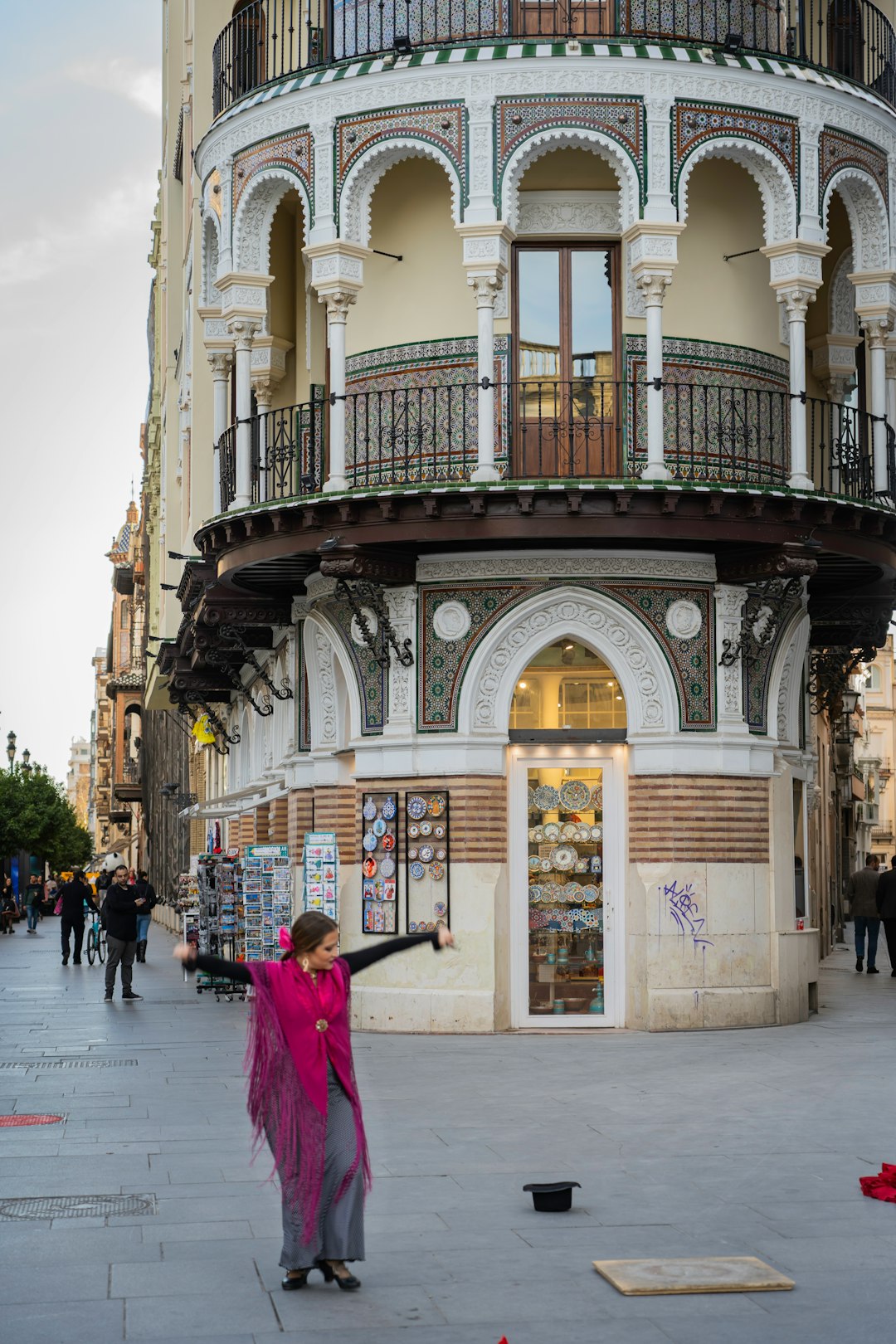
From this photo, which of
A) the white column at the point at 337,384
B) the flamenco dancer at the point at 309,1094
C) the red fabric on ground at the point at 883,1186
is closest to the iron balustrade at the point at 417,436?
the white column at the point at 337,384

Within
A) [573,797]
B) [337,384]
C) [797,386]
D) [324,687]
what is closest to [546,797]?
[573,797]

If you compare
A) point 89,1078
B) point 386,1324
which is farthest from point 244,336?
point 386,1324

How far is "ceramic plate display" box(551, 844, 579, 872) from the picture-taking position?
64.9ft

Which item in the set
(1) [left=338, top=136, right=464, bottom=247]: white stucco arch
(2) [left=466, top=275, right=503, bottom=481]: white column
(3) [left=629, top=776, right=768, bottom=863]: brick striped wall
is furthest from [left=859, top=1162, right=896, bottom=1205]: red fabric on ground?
(1) [left=338, top=136, right=464, bottom=247]: white stucco arch

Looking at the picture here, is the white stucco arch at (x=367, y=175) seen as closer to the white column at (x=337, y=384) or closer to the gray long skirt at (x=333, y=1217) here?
the white column at (x=337, y=384)

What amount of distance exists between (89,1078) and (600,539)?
24.1 feet

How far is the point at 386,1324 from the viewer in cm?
761

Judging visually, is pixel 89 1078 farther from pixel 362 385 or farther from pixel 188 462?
pixel 188 462

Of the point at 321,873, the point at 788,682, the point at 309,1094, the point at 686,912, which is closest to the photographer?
the point at 309,1094

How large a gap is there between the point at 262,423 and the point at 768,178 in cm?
681

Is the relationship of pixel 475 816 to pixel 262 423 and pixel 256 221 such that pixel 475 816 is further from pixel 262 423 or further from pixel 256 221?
pixel 256 221

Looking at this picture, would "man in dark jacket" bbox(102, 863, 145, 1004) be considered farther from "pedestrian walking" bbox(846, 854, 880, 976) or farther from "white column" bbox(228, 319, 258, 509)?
"pedestrian walking" bbox(846, 854, 880, 976)

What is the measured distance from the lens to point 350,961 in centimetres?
859

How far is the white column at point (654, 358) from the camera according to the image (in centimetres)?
1916
